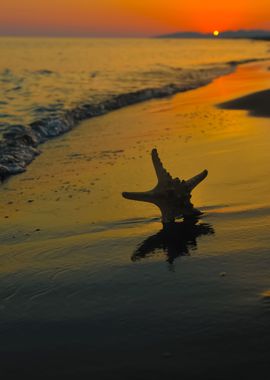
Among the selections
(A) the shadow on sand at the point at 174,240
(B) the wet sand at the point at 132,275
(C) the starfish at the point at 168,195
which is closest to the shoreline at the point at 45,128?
(B) the wet sand at the point at 132,275

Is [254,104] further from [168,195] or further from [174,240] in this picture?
[174,240]

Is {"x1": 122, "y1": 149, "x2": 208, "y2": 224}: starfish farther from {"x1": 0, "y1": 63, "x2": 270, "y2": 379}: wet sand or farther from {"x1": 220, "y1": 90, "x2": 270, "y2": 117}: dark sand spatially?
{"x1": 220, "y1": 90, "x2": 270, "y2": 117}: dark sand

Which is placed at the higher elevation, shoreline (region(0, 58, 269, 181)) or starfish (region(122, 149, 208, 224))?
shoreline (region(0, 58, 269, 181))

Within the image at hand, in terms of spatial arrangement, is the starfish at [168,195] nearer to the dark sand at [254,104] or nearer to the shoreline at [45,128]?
the shoreline at [45,128]

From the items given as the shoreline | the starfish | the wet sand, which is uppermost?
the shoreline

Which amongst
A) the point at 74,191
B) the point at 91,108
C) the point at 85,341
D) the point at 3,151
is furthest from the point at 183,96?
the point at 85,341

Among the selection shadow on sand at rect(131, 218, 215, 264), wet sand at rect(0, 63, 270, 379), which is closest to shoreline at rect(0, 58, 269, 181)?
wet sand at rect(0, 63, 270, 379)

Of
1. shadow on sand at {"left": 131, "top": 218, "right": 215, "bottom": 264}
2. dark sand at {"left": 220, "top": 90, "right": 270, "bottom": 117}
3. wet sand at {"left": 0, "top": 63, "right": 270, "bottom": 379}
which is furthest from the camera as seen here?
dark sand at {"left": 220, "top": 90, "right": 270, "bottom": 117}
